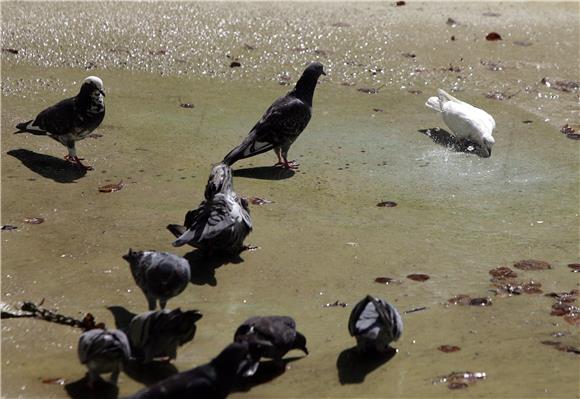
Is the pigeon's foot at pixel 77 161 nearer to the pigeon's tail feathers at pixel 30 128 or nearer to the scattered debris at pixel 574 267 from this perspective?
the pigeon's tail feathers at pixel 30 128

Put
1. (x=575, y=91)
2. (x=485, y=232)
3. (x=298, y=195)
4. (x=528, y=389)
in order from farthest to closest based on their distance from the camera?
(x=575, y=91) → (x=298, y=195) → (x=485, y=232) → (x=528, y=389)

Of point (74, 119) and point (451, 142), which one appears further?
point (451, 142)

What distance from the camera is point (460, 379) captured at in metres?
4.77

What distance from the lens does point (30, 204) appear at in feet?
22.5

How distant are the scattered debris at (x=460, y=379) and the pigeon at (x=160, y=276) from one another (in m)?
1.37

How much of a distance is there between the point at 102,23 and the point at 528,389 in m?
7.08

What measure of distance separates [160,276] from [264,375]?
74 centimetres

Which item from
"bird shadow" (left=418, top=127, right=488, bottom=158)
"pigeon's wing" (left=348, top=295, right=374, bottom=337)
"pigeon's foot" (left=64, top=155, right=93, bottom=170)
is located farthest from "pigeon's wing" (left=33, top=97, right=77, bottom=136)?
"pigeon's wing" (left=348, top=295, right=374, bottom=337)

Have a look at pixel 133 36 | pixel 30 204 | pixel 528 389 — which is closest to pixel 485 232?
pixel 528 389

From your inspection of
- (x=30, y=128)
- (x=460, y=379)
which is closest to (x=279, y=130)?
(x=30, y=128)

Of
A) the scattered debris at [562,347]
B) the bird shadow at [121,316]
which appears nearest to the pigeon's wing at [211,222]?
the bird shadow at [121,316]

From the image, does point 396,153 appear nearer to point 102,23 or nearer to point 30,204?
point 30,204

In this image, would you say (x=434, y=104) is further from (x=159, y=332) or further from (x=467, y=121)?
(x=159, y=332)

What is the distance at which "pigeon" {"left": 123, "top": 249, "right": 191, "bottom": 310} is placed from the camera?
16.7ft
